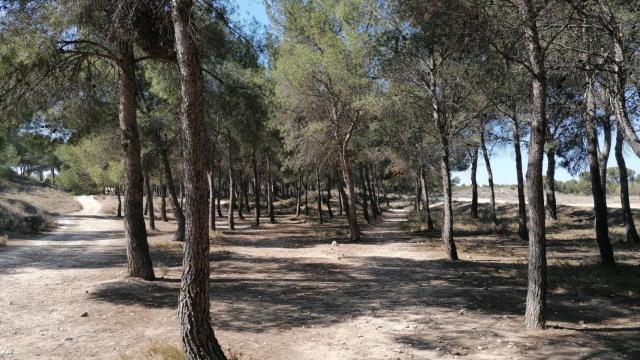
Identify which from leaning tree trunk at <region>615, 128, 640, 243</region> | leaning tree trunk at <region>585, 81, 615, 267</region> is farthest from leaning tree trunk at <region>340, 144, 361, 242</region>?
leaning tree trunk at <region>615, 128, 640, 243</region>

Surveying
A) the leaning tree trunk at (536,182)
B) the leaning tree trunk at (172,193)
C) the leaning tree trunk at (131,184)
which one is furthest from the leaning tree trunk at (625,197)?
the leaning tree trunk at (172,193)

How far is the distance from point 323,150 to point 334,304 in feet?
49.8

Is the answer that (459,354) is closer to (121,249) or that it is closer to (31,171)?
(121,249)

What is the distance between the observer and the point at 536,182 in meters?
8.75

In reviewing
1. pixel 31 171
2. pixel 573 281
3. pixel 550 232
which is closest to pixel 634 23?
pixel 573 281

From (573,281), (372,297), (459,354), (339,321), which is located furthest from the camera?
(573,281)

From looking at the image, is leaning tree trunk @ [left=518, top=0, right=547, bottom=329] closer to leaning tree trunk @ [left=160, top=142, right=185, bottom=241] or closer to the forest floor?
the forest floor

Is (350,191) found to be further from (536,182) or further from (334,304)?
(536,182)

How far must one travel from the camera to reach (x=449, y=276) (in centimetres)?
1478

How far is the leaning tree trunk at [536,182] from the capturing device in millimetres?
8523

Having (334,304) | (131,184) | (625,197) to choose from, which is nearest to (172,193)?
(131,184)

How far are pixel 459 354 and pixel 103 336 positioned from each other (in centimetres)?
599

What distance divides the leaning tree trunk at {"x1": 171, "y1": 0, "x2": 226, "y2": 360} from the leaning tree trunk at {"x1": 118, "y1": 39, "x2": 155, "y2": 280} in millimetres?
6868

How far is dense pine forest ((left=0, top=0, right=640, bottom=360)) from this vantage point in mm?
7996
